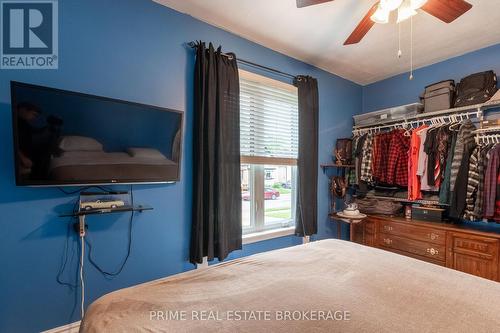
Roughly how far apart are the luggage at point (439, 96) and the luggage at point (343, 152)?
35.4 inches

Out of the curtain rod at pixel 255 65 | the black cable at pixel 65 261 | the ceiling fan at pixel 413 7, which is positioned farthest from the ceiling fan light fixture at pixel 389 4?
the black cable at pixel 65 261

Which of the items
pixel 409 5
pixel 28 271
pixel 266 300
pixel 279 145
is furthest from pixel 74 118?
pixel 409 5

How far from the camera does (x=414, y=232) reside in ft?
8.14

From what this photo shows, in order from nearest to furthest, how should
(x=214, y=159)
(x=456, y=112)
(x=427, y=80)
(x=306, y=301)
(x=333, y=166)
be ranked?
(x=306, y=301)
(x=214, y=159)
(x=456, y=112)
(x=427, y=80)
(x=333, y=166)

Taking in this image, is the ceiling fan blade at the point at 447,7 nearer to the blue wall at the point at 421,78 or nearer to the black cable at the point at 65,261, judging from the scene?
the blue wall at the point at 421,78

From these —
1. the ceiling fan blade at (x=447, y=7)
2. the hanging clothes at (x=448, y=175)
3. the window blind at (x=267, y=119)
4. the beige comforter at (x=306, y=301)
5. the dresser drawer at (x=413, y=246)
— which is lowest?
the dresser drawer at (x=413, y=246)

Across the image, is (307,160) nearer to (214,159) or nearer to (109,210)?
(214,159)

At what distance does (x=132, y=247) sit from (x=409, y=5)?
2455 mm

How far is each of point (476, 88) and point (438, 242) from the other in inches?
60.5

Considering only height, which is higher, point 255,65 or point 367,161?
point 255,65

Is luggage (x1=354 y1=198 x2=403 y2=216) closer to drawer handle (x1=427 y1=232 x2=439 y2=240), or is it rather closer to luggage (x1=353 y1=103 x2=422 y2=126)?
drawer handle (x1=427 y1=232 x2=439 y2=240)

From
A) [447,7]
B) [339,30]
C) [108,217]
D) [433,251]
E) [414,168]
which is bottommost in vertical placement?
[433,251]

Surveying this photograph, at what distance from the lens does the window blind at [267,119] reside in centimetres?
232

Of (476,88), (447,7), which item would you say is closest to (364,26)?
(447,7)
